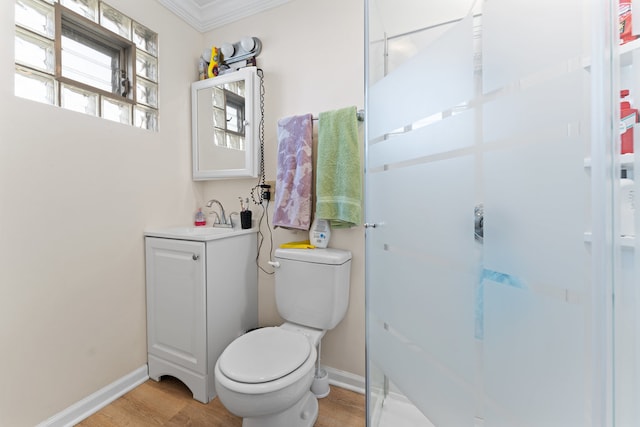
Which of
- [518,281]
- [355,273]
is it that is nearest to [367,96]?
[518,281]

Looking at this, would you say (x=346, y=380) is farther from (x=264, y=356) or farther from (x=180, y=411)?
(x=180, y=411)

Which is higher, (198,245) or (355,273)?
(198,245)

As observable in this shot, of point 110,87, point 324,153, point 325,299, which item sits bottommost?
point 325,299

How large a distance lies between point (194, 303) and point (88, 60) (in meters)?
1.37

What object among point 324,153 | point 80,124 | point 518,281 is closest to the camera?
point 518,281

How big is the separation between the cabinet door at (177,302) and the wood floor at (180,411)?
0.17 meters

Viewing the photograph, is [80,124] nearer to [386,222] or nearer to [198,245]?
[198,245]

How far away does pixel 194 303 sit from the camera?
56.5 inches

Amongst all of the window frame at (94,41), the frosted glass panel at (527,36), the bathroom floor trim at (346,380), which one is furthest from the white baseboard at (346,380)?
the window frame at (94,41)

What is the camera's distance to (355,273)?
1545 millimetres

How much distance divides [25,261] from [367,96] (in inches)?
61.3

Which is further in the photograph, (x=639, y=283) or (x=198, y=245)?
(x=198, y=245)

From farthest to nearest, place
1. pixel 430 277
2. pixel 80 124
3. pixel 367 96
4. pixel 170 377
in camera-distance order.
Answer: pixel 170 377, pixel 80 124, pixel 367 96, pixel 430 277

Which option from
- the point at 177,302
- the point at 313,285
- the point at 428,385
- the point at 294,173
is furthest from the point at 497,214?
the point at 177,302
